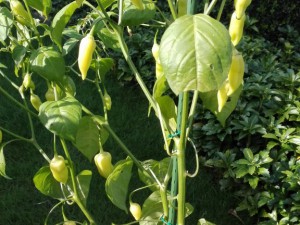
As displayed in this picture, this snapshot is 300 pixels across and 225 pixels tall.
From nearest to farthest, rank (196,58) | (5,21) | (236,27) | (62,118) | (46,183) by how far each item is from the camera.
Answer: (196,58)
(236,27)
(62,118)
(5,21)
(46,183)

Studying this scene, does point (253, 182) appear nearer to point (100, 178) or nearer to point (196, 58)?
point (100, 178)

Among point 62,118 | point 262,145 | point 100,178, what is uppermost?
point 62,118

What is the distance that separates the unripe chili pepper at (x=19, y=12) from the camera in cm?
113

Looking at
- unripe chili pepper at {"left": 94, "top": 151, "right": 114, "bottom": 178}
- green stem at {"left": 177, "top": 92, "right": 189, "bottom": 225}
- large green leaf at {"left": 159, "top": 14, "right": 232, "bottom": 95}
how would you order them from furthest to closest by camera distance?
unripe chili pepper at {"left": 94, "top": 151, "right": 114, "bottom": 178} → green stem at {"left": 177, "top": 92, "right": 189, "bottom": 225} → large green leaf at {"left": 159, "top": 14, "right": 232, "bottom": 95}

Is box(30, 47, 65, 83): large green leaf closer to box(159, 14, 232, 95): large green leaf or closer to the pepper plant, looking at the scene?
the pepper plant

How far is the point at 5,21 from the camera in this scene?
1.13 meters

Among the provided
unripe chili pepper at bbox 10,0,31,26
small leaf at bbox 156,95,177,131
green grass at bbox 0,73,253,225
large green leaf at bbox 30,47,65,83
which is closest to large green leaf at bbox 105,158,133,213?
small leaf at bbox 156,95,177,131

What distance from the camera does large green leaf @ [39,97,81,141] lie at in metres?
1.02

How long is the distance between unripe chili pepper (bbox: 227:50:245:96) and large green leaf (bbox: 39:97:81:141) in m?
0.33

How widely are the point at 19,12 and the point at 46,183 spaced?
446 mm

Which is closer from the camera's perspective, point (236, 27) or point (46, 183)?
point (236, 27)

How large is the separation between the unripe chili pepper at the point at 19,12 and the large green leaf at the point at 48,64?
121mm

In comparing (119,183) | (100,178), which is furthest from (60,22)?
(100,178)

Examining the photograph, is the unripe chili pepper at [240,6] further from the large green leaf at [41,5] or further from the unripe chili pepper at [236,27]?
the large green leaf at [41,5]
